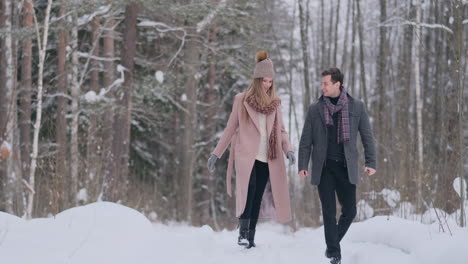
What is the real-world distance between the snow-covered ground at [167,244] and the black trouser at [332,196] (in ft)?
1.26

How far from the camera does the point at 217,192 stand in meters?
22.2

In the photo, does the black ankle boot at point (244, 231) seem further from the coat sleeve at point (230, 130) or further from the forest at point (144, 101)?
the forest at point (144, 101)

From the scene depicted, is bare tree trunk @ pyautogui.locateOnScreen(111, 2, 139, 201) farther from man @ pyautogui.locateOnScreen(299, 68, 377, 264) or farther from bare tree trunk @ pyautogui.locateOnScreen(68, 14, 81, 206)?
man @ pyautogui.locateOnScreen(299, 68, 377, 264)

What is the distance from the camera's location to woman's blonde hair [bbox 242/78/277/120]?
607 centimetres

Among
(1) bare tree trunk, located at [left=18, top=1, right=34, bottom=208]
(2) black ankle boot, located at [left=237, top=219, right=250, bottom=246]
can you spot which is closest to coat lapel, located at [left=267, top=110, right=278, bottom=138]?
(2) black ankle boot, located at [left=237, top=219, right=250, bottom=246]

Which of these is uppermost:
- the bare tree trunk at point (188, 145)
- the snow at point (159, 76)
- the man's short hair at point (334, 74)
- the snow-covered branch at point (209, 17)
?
the snow-covered branch at point (209, 17)

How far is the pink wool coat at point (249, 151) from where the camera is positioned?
19.9ft

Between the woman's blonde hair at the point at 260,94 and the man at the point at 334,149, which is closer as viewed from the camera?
the man at the point at 334,149

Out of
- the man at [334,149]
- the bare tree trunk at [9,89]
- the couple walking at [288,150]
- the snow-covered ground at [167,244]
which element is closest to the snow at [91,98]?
the bare tree trunk at [9,89]

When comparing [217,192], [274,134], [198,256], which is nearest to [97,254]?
[198,256]

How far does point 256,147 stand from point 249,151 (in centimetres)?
9

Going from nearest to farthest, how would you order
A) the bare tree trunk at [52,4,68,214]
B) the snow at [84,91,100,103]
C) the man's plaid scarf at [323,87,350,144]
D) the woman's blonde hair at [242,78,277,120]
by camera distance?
the man's plaid scarf at [323,87,350,144] < the woman's blonde hair at [242,78,277,120] < the bare tree trunk at [52,4,68,214] < the snow at [84,91,100,103]

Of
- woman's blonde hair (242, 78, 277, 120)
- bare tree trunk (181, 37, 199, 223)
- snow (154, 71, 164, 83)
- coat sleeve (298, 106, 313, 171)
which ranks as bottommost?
bare tree trunk (181, 37, 199, 223)

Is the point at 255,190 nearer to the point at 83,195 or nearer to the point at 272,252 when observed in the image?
the point at 272,252
